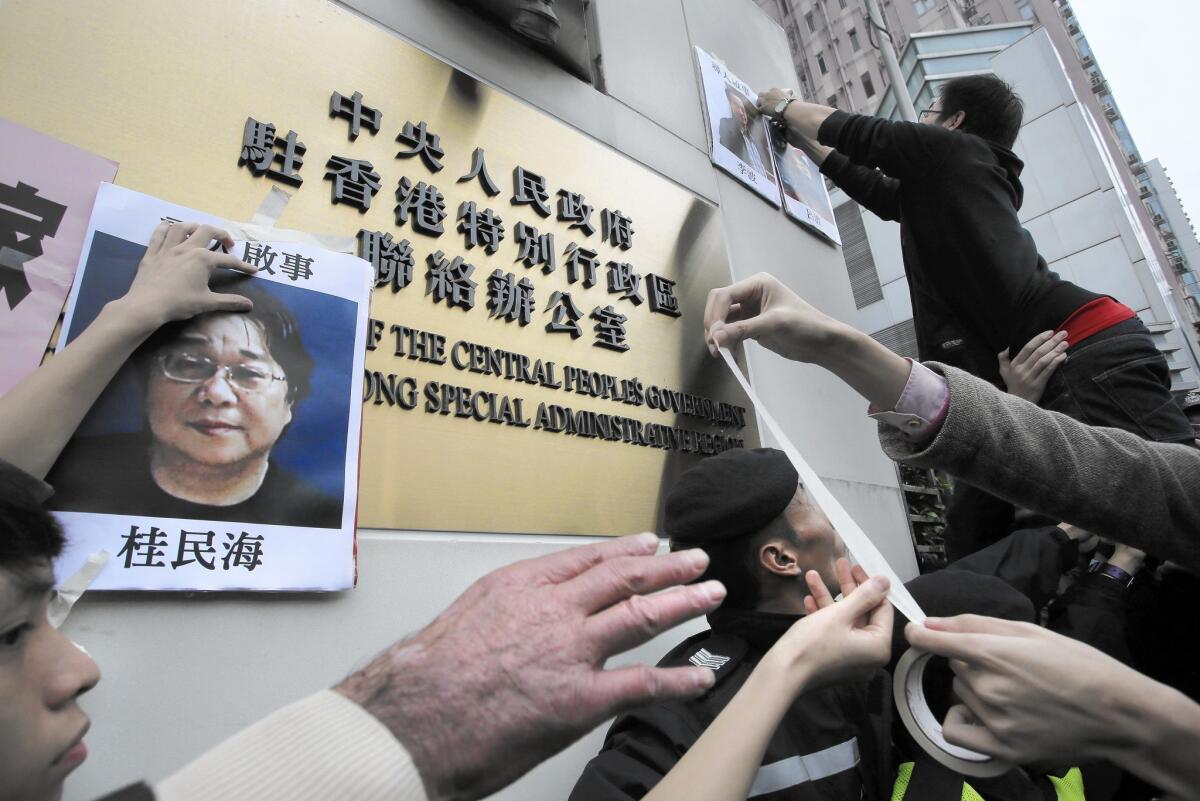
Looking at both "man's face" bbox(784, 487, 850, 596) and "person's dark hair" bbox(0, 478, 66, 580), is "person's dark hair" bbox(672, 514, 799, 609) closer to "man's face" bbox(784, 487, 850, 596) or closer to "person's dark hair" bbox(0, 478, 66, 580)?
"man's face" bbox(784, 487, 850, 596)

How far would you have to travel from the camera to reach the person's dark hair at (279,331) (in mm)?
1360

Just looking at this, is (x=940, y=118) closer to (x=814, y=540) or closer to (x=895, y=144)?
(x=895, y=144)

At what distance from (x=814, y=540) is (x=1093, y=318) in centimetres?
118

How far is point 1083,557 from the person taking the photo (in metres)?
2.04

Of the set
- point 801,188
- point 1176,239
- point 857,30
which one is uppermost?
point 857,30

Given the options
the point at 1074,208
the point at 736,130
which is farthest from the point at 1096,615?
the point at 1074,208

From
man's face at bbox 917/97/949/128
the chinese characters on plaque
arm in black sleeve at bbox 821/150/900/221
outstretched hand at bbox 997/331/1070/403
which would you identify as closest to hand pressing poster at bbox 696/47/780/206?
arm in black sleeve at bbox 821/150/900/221

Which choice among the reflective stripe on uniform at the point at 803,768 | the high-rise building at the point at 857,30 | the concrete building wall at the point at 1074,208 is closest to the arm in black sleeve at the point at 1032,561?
the reflective stripe on uniform at the point at 803,768

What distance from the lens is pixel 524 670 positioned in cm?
61

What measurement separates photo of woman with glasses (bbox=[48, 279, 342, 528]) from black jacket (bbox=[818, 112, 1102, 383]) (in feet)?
6.79

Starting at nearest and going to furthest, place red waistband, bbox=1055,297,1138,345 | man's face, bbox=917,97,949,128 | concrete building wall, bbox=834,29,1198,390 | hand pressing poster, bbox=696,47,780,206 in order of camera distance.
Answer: red waistband, bbox=1055,297,1138,345 → man's face, bbox=917,97,949,128 → hand pressing poster, bbox=696,47,780,206 → concrete building wall, bbox=834,29,1198,390

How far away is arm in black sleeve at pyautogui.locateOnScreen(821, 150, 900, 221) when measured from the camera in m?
2.89

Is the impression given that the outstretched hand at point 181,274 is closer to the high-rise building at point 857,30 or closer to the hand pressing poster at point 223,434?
the hand pressing poster at point 223,434

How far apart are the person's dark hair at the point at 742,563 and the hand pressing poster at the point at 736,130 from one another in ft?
6.18
